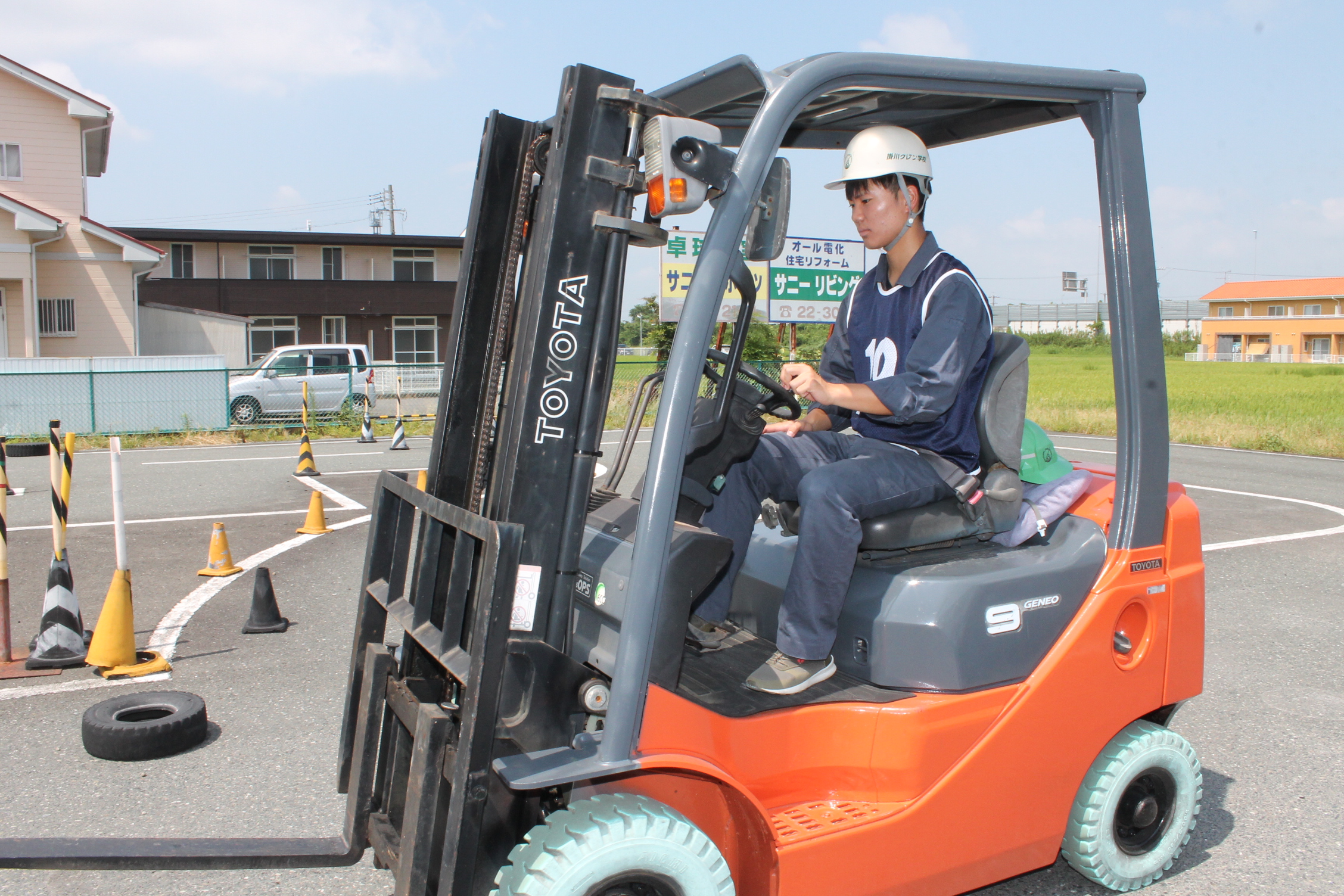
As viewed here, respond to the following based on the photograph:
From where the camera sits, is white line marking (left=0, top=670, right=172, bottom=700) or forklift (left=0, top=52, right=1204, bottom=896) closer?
forklift (left=0, top=52, right=1204, bottom=896)

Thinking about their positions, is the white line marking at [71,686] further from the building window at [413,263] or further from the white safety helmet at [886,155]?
the building window at [413,263]

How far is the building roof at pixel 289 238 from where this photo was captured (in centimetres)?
4012

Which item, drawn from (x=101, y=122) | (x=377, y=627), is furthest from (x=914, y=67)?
(x=101, y=122)

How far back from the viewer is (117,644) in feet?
17.9

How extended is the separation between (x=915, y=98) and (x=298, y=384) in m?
20.2

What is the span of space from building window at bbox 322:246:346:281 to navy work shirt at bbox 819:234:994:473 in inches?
1629

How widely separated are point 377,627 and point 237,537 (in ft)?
22.2

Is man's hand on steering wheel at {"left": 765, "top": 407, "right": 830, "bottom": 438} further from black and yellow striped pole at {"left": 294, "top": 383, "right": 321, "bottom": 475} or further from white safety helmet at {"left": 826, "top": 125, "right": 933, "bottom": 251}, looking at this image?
black and yellow striped pole at {"left": 294, "top": 383, "right": 321, "bottom": 475}

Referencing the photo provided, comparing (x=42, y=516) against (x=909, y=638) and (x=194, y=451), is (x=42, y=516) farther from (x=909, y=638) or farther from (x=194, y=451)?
(x=909, y=638)

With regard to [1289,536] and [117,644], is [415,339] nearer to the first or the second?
[1289,536]

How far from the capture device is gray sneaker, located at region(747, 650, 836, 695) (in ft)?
9.72

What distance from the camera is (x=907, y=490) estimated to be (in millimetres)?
3102

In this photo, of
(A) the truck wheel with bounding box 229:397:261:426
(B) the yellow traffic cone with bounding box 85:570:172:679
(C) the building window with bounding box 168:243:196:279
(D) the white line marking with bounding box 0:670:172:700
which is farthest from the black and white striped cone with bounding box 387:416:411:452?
(C) the building window with bounding box 168:243:196:279

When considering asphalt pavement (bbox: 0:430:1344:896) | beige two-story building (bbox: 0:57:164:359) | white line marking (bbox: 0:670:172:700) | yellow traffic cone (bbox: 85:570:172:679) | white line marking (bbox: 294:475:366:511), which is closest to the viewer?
asphalt pavement (bbox: 0:430:1344:896)
